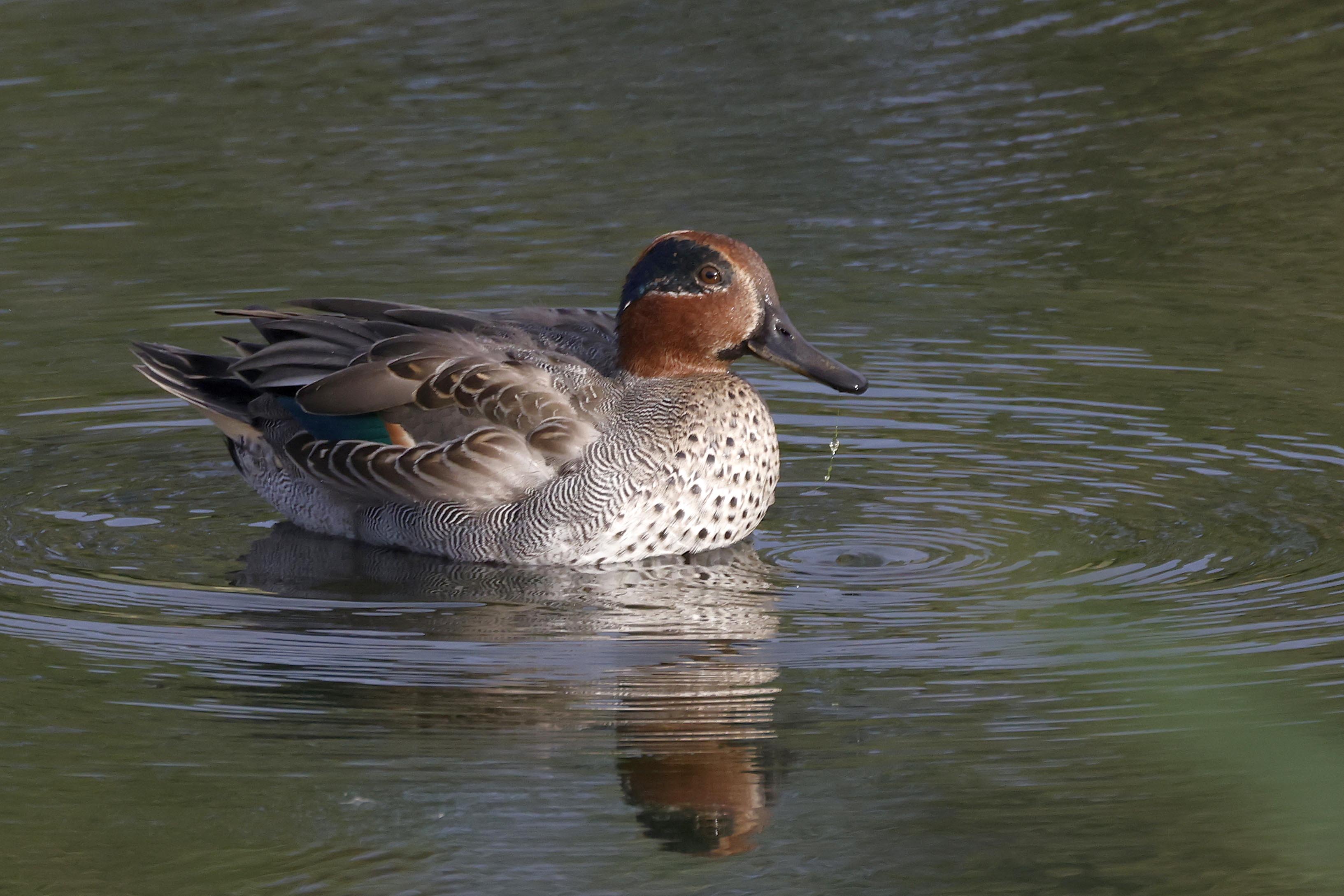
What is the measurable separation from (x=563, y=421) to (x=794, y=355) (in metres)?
0.93

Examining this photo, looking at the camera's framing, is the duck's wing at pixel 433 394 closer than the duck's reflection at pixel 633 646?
No

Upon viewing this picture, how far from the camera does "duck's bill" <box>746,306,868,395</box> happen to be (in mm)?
8062

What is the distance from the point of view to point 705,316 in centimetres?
810

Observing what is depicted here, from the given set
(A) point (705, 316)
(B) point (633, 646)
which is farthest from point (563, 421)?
(B) point (633, 646)

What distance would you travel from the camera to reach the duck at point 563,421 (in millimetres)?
7949

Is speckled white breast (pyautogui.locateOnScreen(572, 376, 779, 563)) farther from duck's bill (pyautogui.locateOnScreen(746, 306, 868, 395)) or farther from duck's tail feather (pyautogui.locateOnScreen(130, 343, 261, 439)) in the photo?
duck's tail feather (pyautogui.locateOnScreen(130, 343, 261, 439))

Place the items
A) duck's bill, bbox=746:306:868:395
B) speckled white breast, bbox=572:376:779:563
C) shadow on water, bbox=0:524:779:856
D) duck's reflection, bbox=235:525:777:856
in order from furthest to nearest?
duck's bill, bbox=746:306:868:395
speckled white breast, bbox=572:376:779:563
shadow on water, bbox=0:524:779:856
duck's reflection, bbox=235:525:777:856

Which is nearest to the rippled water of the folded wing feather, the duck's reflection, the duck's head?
the duck's reflection

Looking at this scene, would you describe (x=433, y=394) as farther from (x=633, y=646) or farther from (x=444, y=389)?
(x=633, y=646)

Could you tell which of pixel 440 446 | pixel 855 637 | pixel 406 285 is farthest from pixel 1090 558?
pixel 406 285

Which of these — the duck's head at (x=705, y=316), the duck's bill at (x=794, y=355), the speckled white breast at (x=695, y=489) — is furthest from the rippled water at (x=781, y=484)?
the duck's head at (x=705, y=316)

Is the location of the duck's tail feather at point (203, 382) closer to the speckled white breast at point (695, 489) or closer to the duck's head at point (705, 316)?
the duck's head at point (705, 316)

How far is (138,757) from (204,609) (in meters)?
1.47

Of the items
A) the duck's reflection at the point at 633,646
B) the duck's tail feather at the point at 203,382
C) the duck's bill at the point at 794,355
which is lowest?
the duck's reflection at the point at 633,646
